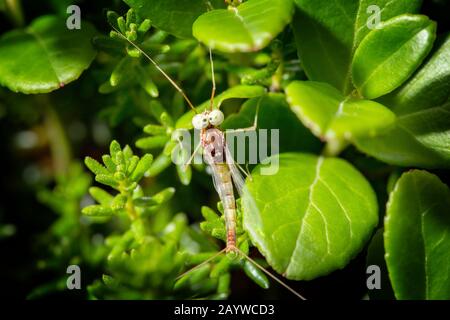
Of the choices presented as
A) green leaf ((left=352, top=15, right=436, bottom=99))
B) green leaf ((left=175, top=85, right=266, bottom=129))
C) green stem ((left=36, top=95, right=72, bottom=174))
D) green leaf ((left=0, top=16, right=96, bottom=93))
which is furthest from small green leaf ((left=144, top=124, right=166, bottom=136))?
green stem ((left=36, top=95, right=72, bottom=174))

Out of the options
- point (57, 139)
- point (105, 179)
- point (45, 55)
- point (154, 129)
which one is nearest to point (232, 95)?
point (154, 129)

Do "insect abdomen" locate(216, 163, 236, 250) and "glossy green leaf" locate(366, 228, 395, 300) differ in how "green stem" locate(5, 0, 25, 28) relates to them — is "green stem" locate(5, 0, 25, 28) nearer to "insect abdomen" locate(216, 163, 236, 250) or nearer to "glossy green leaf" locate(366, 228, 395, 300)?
"insect abdomen" locate(216, 163, 236, 250)

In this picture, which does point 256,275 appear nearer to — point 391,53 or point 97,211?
point 97,211

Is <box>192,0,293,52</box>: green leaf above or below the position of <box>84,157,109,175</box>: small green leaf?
above

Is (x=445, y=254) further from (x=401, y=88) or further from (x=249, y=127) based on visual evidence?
(x=249, y=127)

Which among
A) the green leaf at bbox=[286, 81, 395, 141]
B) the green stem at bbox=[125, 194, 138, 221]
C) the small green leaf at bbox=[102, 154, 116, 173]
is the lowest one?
the green stem at bbox=[125, 194, 138, 221]

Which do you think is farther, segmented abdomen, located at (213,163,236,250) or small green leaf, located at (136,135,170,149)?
small green leaf, located at (136,135,170,149)

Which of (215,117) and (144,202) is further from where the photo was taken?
(144,202)
